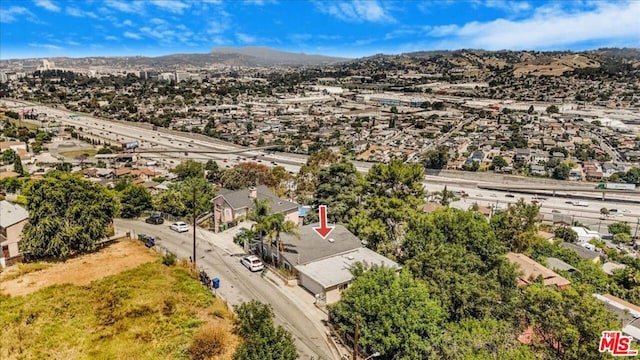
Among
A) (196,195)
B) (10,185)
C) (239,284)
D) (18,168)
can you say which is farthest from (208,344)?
(18,168)

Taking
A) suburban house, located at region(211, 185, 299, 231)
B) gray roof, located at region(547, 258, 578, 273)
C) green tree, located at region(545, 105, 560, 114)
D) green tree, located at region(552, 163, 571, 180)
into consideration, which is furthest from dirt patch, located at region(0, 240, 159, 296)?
green tree, located at region(545, 105, 560, 114)

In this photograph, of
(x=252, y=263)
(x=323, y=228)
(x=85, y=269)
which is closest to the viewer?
(x=85, y=269)

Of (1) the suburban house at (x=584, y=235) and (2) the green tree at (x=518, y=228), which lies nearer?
(2) the green tree at (x=518, y=228)

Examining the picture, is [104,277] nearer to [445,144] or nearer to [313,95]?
[445,144]

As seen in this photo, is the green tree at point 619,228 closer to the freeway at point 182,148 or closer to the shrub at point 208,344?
the freeway at point 182,148

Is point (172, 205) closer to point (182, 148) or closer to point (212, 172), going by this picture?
point (212, 172)

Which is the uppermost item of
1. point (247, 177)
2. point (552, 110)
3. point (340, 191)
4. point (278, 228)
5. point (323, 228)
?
point (552, 110)

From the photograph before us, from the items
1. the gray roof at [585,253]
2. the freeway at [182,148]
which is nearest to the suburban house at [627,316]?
the gray roof at [585,253]
